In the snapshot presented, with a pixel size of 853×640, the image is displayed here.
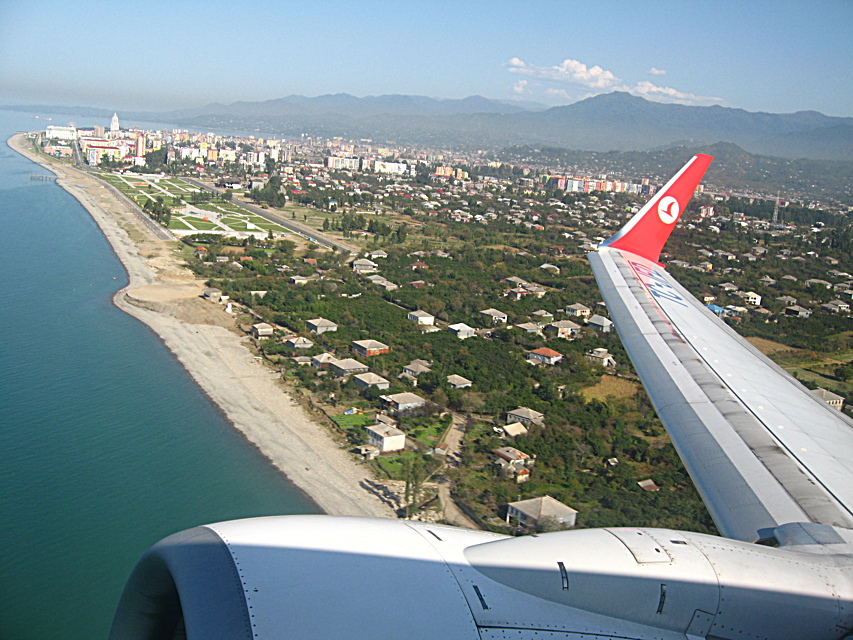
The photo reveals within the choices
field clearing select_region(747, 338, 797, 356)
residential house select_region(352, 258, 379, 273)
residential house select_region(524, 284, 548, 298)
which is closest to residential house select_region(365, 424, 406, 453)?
field clearing select_region(747, 338, 797, 356)

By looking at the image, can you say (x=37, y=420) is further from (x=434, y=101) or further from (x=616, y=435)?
(x=434, y=101)

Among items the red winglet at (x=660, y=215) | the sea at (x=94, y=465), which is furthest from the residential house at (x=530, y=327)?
the red winglet at (x=660, y=215)

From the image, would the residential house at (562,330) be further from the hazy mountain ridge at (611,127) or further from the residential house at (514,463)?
the hazy mountain ridge at (611,127)

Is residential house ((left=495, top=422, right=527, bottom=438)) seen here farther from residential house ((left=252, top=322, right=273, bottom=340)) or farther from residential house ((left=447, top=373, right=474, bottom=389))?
residential house ((left=252, top=322, right=273, bottom=340))

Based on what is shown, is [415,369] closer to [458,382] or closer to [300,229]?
[458,382]

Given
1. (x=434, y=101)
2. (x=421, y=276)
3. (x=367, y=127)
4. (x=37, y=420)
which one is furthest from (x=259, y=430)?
(x=434, y=101)

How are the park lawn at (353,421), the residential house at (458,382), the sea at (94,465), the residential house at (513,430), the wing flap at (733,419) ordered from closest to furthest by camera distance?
the wing flap at (733,419), the sea at (94,465), the residential house at (513,430), the park lawn at (353,421), the residential house at (458,382)

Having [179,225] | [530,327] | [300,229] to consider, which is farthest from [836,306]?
[179,225]
